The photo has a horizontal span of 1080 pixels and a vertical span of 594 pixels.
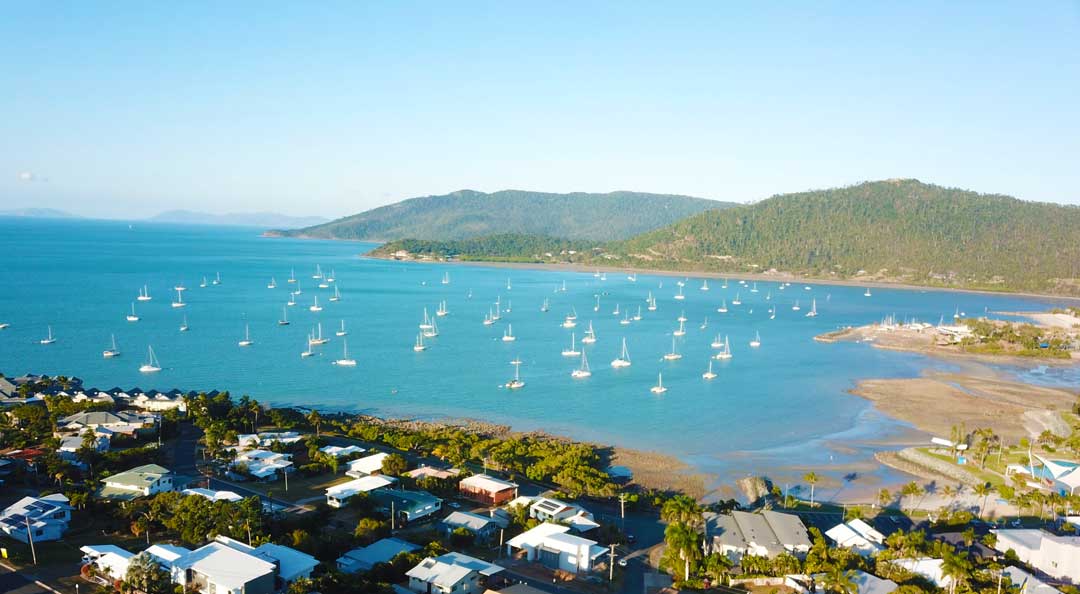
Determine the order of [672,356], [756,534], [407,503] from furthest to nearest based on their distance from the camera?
[672,356] → [407,503] → [756,534]

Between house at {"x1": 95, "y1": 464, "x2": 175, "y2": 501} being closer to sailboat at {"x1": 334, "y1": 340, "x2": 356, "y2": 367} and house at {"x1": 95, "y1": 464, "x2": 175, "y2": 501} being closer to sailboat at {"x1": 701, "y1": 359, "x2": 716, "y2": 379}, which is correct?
sailboat at {"x1": 334, "y1": 340, "x2": 356, "y2": 367}

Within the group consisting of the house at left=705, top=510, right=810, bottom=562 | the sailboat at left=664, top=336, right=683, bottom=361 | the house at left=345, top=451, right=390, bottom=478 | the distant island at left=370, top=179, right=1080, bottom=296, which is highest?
the distant island at left=370, top=179, right=1080, bottom=296

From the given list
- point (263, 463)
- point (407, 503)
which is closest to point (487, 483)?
point (407, 503)

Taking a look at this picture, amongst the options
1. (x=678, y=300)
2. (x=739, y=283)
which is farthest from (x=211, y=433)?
(x=739, y=283)

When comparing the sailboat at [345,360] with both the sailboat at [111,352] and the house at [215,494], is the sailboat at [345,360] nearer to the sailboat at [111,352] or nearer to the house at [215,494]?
the sailboat at [111,352]

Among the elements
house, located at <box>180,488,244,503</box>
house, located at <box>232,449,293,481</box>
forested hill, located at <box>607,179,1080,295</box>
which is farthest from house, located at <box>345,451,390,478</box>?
forested hill, located at <box>607,179,1080,295</box>

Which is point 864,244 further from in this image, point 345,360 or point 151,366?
point 151,366

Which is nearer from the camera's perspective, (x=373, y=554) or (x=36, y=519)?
(x=373, y=554)
